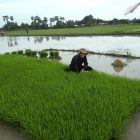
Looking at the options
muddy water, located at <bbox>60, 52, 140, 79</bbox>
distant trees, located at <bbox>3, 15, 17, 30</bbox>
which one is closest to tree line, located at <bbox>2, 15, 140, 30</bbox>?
distant trees, located at <bbox>3, 15, 17, 30</bbox>

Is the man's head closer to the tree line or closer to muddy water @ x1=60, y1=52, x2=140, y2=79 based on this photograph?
muddy water @ x1=60, y1=52, x2=140, y2=79

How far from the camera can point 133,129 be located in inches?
167

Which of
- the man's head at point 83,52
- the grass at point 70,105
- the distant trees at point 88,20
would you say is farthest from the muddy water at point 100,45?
the distant trees at point 88,20

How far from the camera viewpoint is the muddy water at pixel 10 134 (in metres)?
4.22

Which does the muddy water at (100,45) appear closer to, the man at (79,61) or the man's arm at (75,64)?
the man at (79,61)

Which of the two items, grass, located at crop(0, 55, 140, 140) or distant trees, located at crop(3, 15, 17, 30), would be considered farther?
distant trees, located at crop(3, 15, 17, 30)

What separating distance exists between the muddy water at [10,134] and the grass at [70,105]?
0.32 feet

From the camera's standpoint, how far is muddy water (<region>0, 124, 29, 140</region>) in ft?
13.8

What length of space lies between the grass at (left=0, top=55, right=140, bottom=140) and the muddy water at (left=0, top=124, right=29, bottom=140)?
10cm

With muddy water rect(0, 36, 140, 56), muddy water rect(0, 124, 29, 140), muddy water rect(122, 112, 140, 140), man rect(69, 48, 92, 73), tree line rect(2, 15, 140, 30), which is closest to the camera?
muddy water rect(122, 112, 140, 140)

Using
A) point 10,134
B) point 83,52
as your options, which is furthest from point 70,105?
point 83,52

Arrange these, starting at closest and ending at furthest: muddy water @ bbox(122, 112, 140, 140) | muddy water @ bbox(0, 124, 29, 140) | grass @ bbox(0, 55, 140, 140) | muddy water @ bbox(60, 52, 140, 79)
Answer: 1. grass @ bbox(0, 55, 140, 140)
2. muddy water @ bbox(122, 112, 140, 140)
3. muddy water @ bbox(0, 124, 29, 140)
4. muddy water @ bbox(60, 52, 140, 79)

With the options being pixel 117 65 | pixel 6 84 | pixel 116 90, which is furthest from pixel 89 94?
pixel 117 65

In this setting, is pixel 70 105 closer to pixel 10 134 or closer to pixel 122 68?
pixel 10 134
